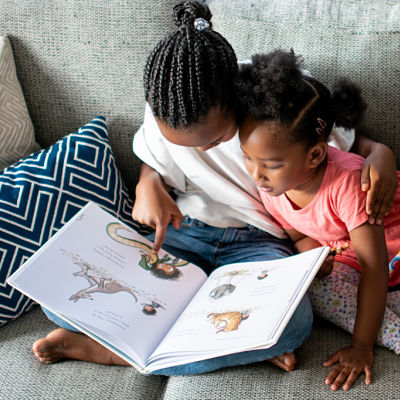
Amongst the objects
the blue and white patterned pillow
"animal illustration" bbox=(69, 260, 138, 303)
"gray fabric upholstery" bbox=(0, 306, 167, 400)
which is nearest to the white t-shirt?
the blue and white patterned pillow

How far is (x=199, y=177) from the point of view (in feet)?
3.85

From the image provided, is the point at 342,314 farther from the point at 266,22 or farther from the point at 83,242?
the point at 266,22

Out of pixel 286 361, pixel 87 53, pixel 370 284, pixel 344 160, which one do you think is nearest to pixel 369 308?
pixel 370 284

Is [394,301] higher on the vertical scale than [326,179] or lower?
lower

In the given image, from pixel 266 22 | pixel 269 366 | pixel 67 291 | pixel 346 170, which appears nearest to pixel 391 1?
pixel 266 22

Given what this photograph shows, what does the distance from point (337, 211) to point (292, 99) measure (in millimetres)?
274

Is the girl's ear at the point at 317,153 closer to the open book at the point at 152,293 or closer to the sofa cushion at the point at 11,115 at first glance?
the open book at the point at 152,293

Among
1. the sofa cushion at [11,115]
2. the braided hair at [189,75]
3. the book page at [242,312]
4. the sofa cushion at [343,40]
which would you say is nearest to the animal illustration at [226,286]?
the book page at [242,312]

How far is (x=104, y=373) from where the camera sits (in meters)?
0.96

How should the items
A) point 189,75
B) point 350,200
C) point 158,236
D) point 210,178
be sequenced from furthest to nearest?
1. point 210,178
2. point 158,236
3. point 350,200
4. point 189,75

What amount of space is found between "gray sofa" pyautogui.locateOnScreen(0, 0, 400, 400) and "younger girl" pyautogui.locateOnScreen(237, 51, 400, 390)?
0.05 m

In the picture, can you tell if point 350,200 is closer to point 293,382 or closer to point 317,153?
point 317,153

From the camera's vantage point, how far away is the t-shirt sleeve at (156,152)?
1.16 m

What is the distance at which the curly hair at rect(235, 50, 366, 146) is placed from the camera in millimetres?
847
